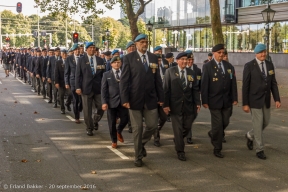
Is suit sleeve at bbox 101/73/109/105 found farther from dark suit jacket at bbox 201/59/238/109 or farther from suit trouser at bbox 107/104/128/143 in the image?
dark suit jacket at bbox 201/59/238/109

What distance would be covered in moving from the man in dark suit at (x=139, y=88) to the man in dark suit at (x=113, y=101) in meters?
1.78

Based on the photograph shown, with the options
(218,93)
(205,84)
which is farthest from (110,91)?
(218,93)

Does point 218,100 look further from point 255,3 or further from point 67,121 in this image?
point 255,3

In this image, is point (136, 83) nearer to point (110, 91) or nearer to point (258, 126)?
point (110, 91)

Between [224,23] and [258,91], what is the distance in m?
45.1

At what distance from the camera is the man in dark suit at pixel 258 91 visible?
386 inches

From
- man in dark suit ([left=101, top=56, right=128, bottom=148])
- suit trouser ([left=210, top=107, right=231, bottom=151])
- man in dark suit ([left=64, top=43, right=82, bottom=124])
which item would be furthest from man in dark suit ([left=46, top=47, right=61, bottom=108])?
suit trouser ([left=210, top=107, right=231, bottom=151])

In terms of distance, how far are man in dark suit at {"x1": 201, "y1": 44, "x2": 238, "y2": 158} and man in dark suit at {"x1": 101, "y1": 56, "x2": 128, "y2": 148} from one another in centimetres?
184

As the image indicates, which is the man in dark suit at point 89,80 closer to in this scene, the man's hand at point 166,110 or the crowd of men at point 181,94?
the crowd of men at point 181,94

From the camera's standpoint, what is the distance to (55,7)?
40.2 meters

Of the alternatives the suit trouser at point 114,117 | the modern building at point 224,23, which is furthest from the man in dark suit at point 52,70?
the modern building at point 224,23

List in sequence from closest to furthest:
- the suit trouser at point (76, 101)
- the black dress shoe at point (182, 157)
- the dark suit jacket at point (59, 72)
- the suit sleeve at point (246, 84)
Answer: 1. the black dress shoe at point (182, 157)
2. the suit sleeve at point (246, 84)
3. the suit trouser at point (76, 101)
4. the dark suit jacket at point (59, 72)

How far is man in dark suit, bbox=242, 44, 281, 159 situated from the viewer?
32.2ft

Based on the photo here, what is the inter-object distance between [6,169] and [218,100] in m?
3.75
